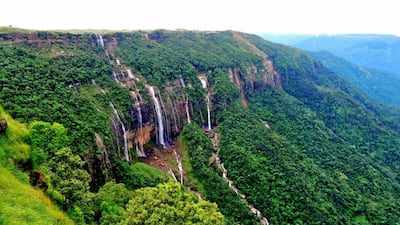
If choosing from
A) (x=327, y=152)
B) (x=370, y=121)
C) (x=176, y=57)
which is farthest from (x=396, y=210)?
(x=176, y=57)

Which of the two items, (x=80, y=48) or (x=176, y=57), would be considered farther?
(x=176, y=57)

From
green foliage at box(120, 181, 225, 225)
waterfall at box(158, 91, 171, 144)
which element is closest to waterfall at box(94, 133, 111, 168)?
green foliage at box(120, 181, 225, 225)

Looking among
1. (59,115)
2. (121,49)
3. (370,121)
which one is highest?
(121,49)

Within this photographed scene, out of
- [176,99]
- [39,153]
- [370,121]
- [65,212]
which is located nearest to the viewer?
[65,212]

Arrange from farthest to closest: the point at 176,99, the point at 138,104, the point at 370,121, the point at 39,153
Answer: the point at 370,121 → the point at 176,99 → the point at 138,104 → the point at 39,153

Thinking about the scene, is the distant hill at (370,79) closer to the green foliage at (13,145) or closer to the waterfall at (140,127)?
the waterfall at (140,127)

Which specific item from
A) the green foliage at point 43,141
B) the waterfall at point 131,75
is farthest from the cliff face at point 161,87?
the green foliage at point 43,141

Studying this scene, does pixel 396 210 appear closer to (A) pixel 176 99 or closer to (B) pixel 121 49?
(A) pixel 176 99
